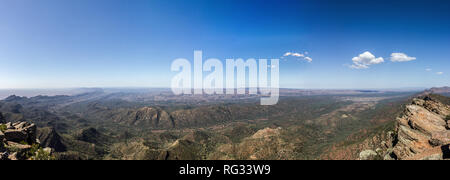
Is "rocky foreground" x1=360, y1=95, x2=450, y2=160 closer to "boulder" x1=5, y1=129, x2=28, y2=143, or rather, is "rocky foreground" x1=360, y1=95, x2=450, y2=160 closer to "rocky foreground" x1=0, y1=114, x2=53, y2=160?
"rocky foreground" x1=0, y1=114, x2=53, y2=160

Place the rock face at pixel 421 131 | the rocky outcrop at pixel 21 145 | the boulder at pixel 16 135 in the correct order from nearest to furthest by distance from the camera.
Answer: the rocky outcrop at pixel 21 145 < the boulder at pixel 16 135 < the rock face at pixel 421 131

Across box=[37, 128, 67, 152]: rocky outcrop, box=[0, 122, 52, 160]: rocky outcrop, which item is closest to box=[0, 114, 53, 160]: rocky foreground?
box=[0, 122, 52, 160]: rocky outcrop

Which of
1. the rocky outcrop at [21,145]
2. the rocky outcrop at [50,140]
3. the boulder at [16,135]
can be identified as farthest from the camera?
the rocky outcrop at [50,140]

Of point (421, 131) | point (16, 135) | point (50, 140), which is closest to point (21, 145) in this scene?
point (16, 135)

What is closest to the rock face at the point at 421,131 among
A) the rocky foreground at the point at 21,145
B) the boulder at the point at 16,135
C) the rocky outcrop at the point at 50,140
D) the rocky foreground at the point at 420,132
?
the rocky foreground at the point at 420,132

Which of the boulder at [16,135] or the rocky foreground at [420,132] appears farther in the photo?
the rocky foreground at [420,132]

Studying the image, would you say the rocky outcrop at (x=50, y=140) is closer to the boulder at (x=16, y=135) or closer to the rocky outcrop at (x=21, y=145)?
the rocky outcrop at (x=21, y=145)
